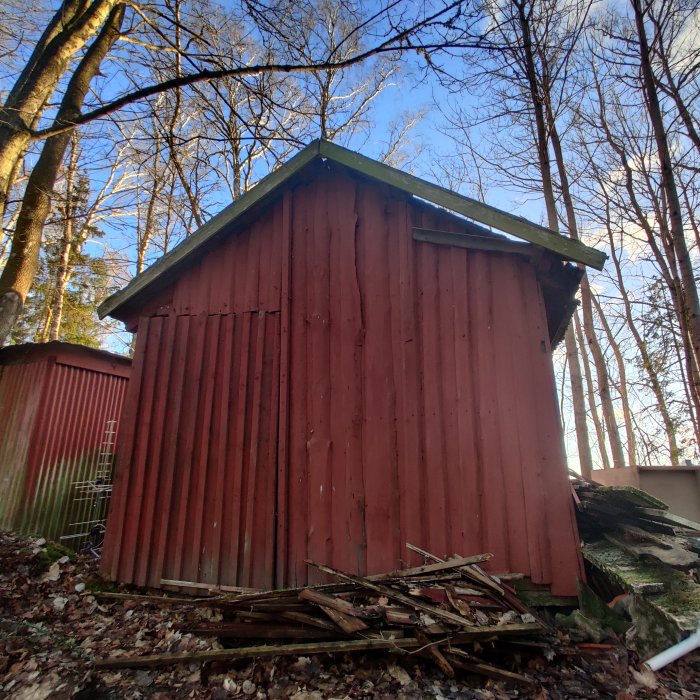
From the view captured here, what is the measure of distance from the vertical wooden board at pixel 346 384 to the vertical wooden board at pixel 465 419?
107cm

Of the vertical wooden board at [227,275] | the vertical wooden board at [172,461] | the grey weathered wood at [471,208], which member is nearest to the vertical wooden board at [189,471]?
the vertical wooden board at [172,461]

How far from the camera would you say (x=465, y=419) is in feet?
14.9

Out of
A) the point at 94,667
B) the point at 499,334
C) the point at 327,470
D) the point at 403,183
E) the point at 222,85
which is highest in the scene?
the point at 222,85

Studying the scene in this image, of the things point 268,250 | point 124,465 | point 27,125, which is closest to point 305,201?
point 268,250

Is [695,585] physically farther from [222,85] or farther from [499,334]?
[222,85]

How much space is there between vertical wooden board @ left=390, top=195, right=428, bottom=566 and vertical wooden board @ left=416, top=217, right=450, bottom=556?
6cm

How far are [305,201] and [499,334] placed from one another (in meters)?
3.07

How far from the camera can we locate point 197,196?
43.4 ft

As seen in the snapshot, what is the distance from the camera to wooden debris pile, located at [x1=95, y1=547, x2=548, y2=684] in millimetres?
3043

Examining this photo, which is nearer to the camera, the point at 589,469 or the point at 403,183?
the point at 403,183

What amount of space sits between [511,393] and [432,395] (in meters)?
0.82

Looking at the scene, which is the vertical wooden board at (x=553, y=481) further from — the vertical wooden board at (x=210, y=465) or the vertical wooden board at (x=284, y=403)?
the vertical wooden board at (x=210, y=465)

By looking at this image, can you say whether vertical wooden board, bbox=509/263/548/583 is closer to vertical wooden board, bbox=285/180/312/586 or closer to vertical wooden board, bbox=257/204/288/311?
vertical wooden board, bbox=285/180/312/586

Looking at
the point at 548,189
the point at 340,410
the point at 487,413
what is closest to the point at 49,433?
the point at 340,410
